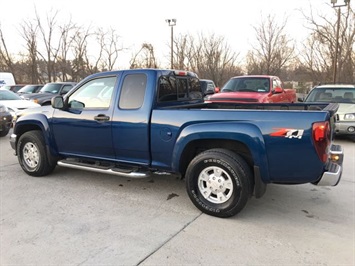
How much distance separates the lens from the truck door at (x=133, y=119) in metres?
4.13

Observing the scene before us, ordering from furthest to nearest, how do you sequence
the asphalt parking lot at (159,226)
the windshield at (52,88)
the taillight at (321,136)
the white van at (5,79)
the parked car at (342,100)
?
the white van at (5,79) → the windshield at (52,88) → the parked car at (342,100) → the taillight at (321,136) → the asphalt parking lot at (159,226)

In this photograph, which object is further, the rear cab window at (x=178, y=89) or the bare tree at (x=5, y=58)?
the bare tree at (x=5, y=58)

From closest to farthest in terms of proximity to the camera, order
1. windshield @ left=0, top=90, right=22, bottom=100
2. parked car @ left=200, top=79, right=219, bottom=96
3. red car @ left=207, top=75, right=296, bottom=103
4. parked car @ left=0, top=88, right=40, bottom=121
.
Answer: parked car @ left=200, top=79, right=219, bottom=96 < red car @ left=207, top=75, right=296, bottom=103 < parked car @ left=0, top=88, right=40, bottom=121 < windshield @ left=0, top=90, right=22, bottom=100

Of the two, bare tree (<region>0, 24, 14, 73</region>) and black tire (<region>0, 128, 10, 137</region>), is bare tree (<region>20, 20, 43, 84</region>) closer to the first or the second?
bare tree (<region>0, 24, 14, 73</region>)

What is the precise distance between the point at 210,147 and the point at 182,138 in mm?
455

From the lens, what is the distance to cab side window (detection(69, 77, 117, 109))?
4539mm

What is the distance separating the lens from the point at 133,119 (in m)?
4.18

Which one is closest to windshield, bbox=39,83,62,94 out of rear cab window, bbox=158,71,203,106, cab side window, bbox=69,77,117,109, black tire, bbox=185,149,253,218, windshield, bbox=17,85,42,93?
windshield, bbox=17,85,42,93

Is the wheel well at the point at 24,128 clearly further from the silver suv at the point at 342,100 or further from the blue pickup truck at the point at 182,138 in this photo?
the silver suv at the point at 342,100

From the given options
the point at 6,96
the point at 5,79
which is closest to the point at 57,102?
the point at 6,96

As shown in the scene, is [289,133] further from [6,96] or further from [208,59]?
[208,59]

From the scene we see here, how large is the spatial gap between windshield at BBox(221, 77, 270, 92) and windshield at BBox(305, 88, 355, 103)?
4.91 ft

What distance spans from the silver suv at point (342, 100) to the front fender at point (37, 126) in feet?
23.2

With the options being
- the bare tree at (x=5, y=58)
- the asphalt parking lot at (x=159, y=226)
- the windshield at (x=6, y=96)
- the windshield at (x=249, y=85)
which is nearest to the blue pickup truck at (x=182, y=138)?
the asphalt parking lot at (x=159, y=226)
